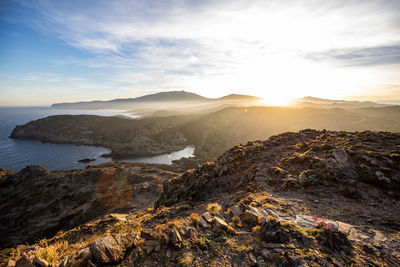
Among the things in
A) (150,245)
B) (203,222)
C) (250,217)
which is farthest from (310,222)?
(150,245)

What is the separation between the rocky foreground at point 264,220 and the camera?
719 cm

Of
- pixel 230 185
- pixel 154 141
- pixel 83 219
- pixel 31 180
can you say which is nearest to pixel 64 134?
pixel 154 141

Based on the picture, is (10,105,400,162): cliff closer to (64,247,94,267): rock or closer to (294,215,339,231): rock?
(294,215,339,231): rock

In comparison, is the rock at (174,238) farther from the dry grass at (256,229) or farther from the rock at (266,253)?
the dry grass at (256,229)

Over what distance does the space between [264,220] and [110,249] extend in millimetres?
8364

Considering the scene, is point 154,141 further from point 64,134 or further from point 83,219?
point 83,219

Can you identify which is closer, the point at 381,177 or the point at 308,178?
the point at 381,177

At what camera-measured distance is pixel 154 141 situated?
5128 inches

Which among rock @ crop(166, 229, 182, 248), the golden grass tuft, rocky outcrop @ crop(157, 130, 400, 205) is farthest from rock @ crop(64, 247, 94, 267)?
rocky outcrop @ crop(157, 130, 400, 205)

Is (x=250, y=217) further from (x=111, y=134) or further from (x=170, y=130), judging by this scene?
(x=111, y=134)

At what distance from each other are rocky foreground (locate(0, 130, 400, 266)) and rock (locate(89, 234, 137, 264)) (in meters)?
0.04

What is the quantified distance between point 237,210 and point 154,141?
125687 mm

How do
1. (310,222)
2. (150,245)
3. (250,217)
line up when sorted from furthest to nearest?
(250,217) < (310,222) < (150,245)

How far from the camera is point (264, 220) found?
9461 millimetres
